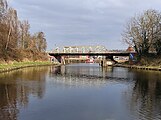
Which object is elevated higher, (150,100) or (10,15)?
(10,15)

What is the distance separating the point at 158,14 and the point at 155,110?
242 ft

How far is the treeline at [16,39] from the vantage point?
262 ft

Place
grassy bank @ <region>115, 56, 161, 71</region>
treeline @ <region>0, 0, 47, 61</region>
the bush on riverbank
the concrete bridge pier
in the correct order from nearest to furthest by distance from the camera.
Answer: treeline @ <region>0, 0, 47, 61</region> < grassy bank @ <region>115, 56, 161, 71</region> < the bush on riverbank < the concrete bridge pier

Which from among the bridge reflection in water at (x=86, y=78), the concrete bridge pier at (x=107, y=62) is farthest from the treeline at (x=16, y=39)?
the concrete bridge pier at (x=107, y=62)

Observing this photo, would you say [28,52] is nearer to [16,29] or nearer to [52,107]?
[16,29]

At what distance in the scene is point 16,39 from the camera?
9881cm

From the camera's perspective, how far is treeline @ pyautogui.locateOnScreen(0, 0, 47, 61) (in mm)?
79812

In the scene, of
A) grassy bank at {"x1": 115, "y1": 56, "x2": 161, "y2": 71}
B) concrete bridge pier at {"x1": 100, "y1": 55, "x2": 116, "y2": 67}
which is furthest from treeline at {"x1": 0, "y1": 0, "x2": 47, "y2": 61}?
grassy bank at {"x1": 115, "y1": 56, "x2": 161, "y2": 71}

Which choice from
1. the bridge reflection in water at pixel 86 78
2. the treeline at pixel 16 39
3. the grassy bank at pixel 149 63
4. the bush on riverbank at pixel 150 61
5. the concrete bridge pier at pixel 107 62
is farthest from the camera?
the concrete bridge pier at pixel 107 62

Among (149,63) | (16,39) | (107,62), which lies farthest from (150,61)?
(16,39)

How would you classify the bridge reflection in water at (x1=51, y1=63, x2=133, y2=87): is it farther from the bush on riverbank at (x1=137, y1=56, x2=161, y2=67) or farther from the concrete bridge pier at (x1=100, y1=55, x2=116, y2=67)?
the concrete bridge pier at (x1=100, y1=55, x2=116, y2=67)

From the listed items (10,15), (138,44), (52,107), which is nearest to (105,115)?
(52,107)

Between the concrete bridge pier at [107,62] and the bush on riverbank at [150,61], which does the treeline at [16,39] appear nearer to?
the concrete bridge pier at [107,62]

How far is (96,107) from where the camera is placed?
23.7m
